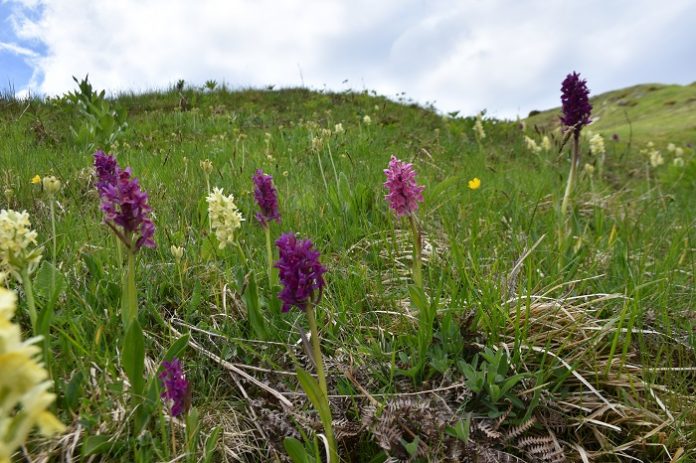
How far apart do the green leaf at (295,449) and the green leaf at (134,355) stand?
1.56 ft

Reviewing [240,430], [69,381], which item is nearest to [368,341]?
[240,430]

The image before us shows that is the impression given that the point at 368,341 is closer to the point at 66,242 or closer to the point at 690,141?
the point at 66,242

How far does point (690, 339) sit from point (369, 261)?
140cm

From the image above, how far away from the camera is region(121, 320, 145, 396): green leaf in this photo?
1.42 m

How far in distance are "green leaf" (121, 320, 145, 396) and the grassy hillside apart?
9.97 metres

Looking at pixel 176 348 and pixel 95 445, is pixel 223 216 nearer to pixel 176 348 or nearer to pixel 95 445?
pixel 176 348

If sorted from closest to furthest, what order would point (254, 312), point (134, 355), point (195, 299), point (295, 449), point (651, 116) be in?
point (295, 449) → point (134, 355) → point (254, 312) → point (195, 299) → point (651, 116)

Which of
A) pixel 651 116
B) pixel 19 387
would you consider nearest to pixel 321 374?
pixel 19 387

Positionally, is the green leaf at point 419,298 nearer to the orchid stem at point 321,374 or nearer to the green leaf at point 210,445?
the orchid stem at point 321,374

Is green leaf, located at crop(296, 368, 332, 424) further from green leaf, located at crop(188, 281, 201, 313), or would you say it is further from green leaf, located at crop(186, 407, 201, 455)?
green leaf, located at crop(188, 281, 201, 313)

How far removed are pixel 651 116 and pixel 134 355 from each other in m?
19.4

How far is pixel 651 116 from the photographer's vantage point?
1702 centimetres

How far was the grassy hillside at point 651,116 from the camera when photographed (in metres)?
12.5

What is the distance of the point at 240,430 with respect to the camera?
157 cm
